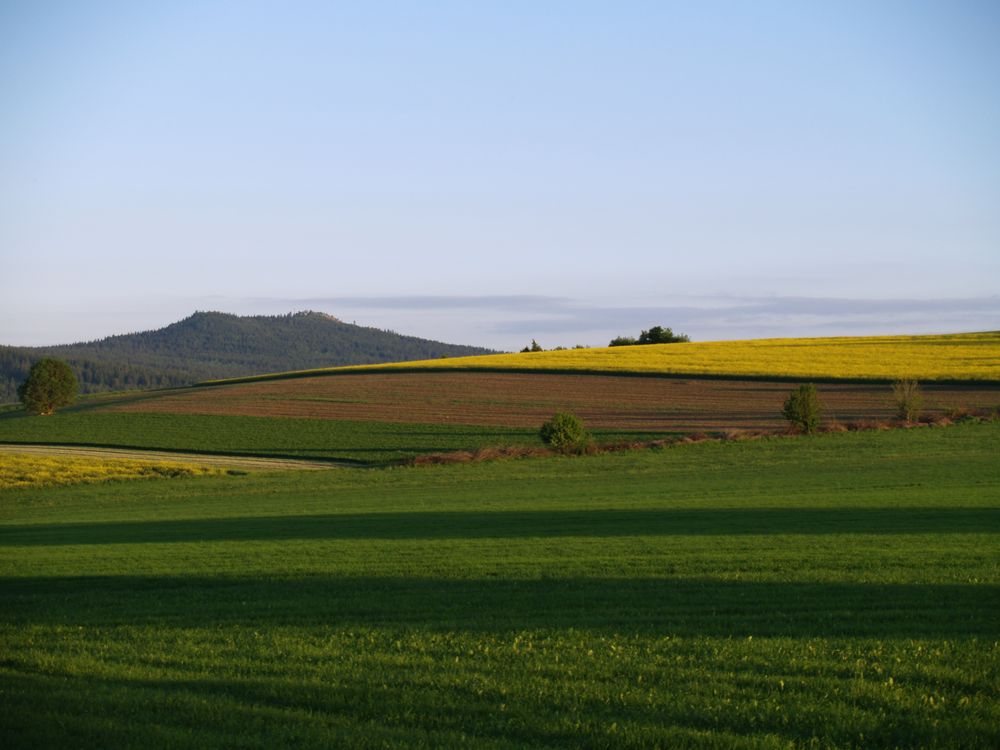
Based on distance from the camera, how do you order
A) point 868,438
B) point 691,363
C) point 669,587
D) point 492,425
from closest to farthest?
point 669,587
point 868,438
point 492,425
point 691,363

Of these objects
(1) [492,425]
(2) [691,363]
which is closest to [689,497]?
(1) [492,425]

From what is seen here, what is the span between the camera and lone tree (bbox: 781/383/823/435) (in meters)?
53.6

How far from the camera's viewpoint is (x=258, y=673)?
10.3m

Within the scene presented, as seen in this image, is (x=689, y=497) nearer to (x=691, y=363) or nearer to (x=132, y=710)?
(x=132, y=710)

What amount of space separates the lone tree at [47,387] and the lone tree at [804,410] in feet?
212

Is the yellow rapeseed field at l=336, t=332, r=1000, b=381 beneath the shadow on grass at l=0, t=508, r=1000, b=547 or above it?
above

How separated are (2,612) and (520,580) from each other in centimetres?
805

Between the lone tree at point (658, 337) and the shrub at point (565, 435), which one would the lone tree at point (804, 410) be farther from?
the lone tree at point (658, 337)

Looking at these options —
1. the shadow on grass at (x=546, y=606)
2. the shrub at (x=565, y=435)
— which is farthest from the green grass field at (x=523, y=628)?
the shrub at (x=565, y=435)

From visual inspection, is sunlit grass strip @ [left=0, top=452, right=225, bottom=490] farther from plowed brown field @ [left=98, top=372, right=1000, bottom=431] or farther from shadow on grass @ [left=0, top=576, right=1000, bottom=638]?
shadow on grass @ [left=0, top=576, right=1000, bottom=638]

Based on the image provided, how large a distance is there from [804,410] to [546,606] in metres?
42.5

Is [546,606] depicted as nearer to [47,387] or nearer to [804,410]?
[804,410]

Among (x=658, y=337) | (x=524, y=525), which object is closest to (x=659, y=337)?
(x=658, y=337)

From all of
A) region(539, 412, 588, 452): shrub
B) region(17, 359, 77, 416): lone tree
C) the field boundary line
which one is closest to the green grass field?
region(539, 412, 588, 452): shrub
